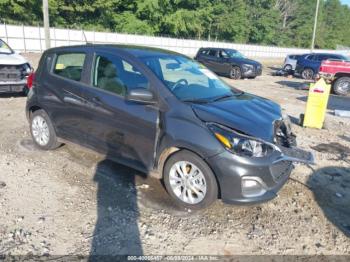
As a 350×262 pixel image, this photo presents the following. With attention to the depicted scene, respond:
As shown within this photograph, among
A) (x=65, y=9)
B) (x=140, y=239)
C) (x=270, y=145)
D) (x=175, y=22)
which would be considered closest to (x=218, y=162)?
(x=270, y=145)

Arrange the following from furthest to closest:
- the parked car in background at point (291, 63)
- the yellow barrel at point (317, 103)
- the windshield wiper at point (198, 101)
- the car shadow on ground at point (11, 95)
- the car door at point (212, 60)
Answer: the parked car in background at point (291, 63) → the car door at point (212, 60) → the car shadow on ground at point (11, 95) → the yellow barrel at point (317, 103) → the windshield wiper at point (198, 101)

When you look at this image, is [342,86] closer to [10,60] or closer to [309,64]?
[309,64]

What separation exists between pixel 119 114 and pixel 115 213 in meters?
1.21

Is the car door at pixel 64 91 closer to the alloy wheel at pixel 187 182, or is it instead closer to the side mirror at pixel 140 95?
the side mirror at pixel 140 95

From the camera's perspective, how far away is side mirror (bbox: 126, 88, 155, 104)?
13.4ft

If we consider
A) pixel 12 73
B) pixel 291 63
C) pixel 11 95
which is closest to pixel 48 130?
pixel 12 73

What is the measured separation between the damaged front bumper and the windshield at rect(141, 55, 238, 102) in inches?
37.3

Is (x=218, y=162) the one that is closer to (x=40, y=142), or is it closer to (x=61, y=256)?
(x=61, y=256)

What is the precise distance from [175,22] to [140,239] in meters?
43.4

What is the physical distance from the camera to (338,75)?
14.4m

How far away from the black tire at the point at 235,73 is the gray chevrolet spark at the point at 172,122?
14146 millimetres

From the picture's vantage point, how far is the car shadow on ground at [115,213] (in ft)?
11.0

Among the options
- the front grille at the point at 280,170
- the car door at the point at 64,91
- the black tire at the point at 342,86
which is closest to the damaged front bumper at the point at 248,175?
the front grille at the point at 280,170

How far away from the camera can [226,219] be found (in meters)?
3.96
